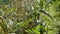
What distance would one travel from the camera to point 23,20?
1.36m

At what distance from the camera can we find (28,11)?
56.2 inches

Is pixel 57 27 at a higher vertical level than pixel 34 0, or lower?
lower

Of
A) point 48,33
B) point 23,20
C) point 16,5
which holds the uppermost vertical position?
point 16,5

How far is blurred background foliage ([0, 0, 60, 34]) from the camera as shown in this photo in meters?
1.27

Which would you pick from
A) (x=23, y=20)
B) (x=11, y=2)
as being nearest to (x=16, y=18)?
(x=23, y=20)

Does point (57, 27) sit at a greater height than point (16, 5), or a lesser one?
lesser

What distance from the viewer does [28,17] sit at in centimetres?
137

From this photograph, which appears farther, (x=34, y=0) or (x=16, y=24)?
(x=34, y=0)

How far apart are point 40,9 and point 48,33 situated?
198 millimetres

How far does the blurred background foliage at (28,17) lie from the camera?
1267mm

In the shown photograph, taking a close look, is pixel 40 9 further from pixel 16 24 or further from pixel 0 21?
pixel 0 21

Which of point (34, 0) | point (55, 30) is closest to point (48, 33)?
point (55, 30)

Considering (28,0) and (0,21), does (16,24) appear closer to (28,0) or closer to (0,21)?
(0,21)

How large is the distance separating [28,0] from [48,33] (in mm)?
364
